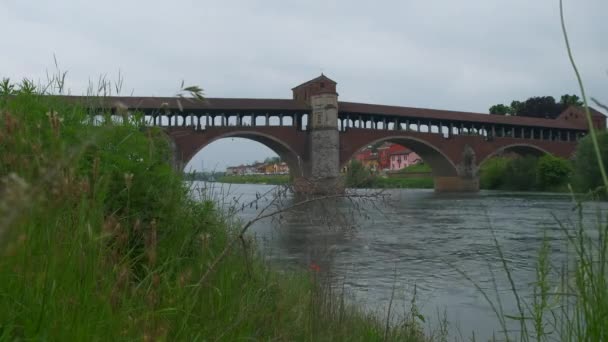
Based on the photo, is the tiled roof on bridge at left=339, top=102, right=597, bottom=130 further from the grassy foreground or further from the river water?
the grassy foreground

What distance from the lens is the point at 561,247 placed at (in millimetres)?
12062

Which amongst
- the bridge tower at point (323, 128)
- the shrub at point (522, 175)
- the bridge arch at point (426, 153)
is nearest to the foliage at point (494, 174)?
the shrub at point (522, 175)

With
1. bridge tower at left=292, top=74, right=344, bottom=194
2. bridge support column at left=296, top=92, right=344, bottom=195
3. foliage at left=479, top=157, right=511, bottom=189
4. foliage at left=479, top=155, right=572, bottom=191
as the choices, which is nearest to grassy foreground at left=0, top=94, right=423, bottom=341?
bridge tower at left=292, top=74, right=344, bottom=194

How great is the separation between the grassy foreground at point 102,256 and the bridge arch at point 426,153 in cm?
3805

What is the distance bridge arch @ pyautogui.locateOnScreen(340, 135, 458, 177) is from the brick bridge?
3.1 inches

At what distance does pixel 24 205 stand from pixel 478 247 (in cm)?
1250

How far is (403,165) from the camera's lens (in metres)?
71.6

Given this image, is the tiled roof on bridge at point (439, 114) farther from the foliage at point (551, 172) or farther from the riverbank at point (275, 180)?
the riverbank at point (275, 180)

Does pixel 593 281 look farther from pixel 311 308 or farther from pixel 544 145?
pixel 544 145

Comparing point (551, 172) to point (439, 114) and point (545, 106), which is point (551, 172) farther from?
point (545, 106)

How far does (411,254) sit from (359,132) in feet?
106

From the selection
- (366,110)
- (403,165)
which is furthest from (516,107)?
(366,110)

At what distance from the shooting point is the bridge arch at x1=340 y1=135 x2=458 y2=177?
140 feet

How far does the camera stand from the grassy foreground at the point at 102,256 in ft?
4.92
